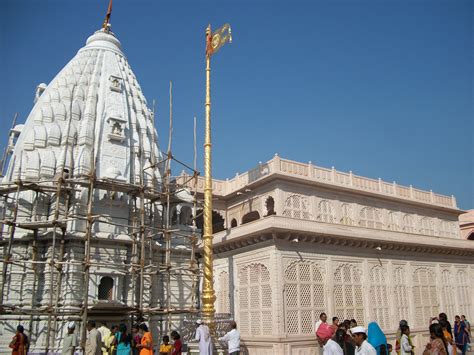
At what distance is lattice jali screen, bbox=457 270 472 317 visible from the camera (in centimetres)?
3039

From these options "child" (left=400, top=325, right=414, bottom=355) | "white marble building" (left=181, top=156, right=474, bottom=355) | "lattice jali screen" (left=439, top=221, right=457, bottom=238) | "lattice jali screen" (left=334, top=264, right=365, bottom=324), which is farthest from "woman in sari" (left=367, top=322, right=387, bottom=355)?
"lattice jali screen" (left=439, top=221, right=457, bottom=238)

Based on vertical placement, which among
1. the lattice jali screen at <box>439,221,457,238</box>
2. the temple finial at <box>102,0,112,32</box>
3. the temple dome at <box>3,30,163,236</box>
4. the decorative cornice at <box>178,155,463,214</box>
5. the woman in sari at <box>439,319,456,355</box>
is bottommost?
the woman in sari at <box>439,319,456,355</box>

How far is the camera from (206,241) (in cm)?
1875

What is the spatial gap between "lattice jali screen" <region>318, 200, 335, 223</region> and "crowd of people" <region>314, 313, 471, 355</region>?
34.3 ft

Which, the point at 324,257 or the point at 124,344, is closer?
the point at 124,344

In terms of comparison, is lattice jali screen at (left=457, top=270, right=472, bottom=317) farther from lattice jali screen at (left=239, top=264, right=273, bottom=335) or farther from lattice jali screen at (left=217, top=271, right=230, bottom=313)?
lattice jali screen at (left=217, top=271, right=230, bottom=313)

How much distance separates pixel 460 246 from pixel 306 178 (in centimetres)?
1289

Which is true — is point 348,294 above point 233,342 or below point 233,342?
above

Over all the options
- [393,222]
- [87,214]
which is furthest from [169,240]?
[393,222]

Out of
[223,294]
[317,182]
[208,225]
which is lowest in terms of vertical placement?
[223,294]

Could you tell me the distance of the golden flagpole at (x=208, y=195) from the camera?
17719 mm

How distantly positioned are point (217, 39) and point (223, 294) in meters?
13.5

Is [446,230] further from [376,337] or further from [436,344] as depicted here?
[436,344]

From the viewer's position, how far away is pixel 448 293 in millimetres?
29703
